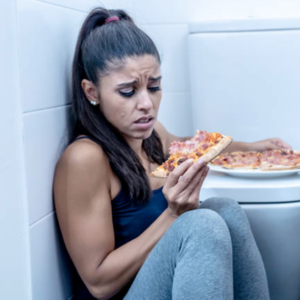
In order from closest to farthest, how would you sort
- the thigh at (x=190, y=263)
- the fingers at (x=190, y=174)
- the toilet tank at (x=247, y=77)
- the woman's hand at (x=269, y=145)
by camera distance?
the thigh at (x=190, y=263) → the fingers at (x=190, y=174) → the woman's hand at (x=269, y=145) → the toilet tank at (x=247, y=77)

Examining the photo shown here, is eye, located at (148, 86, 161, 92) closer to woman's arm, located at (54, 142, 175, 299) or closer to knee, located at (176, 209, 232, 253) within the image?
woman's arm, located at (54, 142, 175, 299)

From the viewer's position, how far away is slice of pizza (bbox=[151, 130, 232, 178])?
1153mm

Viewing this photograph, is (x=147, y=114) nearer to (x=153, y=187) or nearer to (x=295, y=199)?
(x=153, y=187)

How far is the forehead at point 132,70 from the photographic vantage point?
43.2 inches

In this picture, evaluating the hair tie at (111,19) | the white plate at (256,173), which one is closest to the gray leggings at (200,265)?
the white plate at (256,173)

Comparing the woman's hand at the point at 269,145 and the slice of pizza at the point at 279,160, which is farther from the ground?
the woman's hand at the point at 269,145

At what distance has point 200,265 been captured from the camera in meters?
0.92

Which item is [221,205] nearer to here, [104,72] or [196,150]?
[196,150]

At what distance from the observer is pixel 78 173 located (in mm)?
1045

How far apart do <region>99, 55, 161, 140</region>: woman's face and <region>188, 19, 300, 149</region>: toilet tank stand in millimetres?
545

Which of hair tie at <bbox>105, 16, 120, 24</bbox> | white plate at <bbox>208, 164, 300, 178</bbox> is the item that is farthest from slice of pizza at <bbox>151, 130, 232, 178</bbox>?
hair tie at <bbox>105, 16, 120, 24</bbox>

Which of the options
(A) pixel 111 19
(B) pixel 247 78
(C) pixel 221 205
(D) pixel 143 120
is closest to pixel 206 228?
(C) pixel 221 205

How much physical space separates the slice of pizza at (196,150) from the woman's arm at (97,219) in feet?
0.36

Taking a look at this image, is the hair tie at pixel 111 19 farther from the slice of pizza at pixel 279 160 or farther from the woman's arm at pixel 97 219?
the slice of pizza at pixel 279 160
